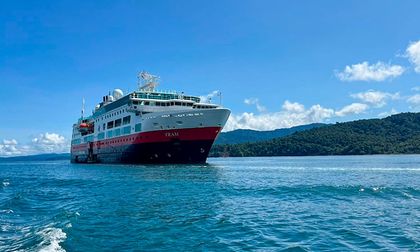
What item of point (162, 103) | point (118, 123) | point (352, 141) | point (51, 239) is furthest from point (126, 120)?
point (352, 141)

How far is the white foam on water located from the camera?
1195cm

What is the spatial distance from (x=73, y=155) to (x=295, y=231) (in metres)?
101

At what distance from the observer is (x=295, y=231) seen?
43.5ft

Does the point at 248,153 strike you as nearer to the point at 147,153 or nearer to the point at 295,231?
the point at 147,153

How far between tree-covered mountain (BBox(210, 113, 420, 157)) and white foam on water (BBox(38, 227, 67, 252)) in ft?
457

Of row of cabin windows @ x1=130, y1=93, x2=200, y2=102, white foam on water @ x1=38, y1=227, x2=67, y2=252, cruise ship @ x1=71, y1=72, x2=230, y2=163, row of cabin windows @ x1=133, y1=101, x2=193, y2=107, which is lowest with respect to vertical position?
white foam on water @ x1=38, y1=227, x2=67, y2=252

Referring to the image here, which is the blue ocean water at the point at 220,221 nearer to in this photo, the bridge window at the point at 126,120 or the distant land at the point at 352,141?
the bridge window at the point at 126,120

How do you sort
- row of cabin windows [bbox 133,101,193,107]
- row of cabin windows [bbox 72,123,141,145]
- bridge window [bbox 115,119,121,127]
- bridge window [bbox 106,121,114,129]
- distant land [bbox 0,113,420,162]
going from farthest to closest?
1. distant land [bbox 0,113,420,162]
2. bridge window [bbox 106,121,114,129]
3. bridge window [bbox 115,119,121,127]
4. row of cabin windows [bbox 133,101,193,107]
5. row of cabin windows [bbox 72,123,141,145]

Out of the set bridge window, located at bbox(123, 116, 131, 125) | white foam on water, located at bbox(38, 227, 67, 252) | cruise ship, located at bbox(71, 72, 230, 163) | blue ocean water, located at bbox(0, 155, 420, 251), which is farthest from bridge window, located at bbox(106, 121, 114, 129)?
white foam on water, located at bbox(38, 227, 67, 252)

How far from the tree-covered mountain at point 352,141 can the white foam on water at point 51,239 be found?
13931cm

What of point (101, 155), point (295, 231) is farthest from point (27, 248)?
point (101, 155)

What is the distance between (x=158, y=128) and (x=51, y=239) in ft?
149

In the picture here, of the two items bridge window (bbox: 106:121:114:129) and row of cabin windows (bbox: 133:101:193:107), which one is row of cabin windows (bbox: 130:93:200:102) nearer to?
row of cabin windows (bbox: 133:101:193:107)

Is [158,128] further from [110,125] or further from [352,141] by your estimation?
[352,141]
